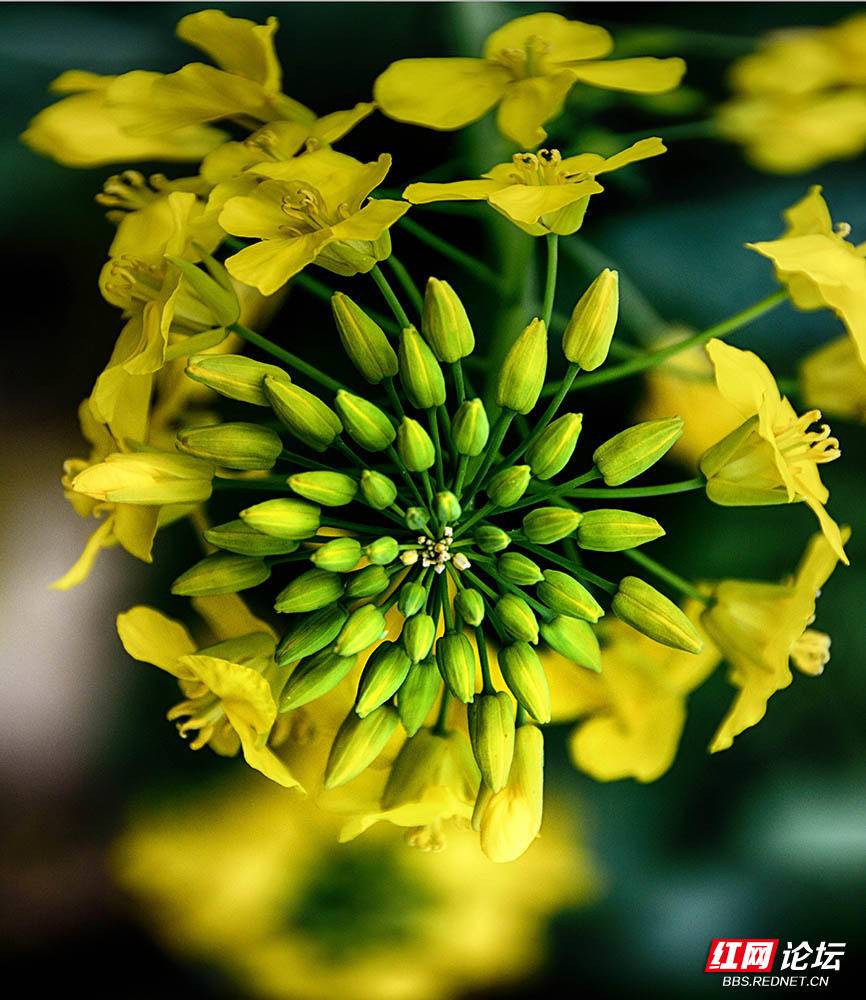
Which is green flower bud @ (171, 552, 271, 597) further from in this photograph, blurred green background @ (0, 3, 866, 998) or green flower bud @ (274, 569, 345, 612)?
blurred green background @ (0, 3, 866, 998)

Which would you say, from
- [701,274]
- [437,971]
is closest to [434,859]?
[437,971]

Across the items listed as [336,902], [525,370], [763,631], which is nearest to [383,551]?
[525,370]

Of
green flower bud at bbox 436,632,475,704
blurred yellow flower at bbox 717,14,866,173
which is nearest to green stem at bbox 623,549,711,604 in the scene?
green flower bud at bbox 436,632,475,704

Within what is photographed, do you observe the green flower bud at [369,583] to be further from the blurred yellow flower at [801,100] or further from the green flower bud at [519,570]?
the blurred yellow flower at [801,100]

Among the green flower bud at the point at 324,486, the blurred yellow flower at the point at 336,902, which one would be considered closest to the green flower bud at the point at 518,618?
the green flower bud at the point at 324,486

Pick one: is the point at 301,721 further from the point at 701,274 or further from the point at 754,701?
the point at 701,274

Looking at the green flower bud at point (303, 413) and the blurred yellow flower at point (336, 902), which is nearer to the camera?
the green flower bud at point (303, 413)
